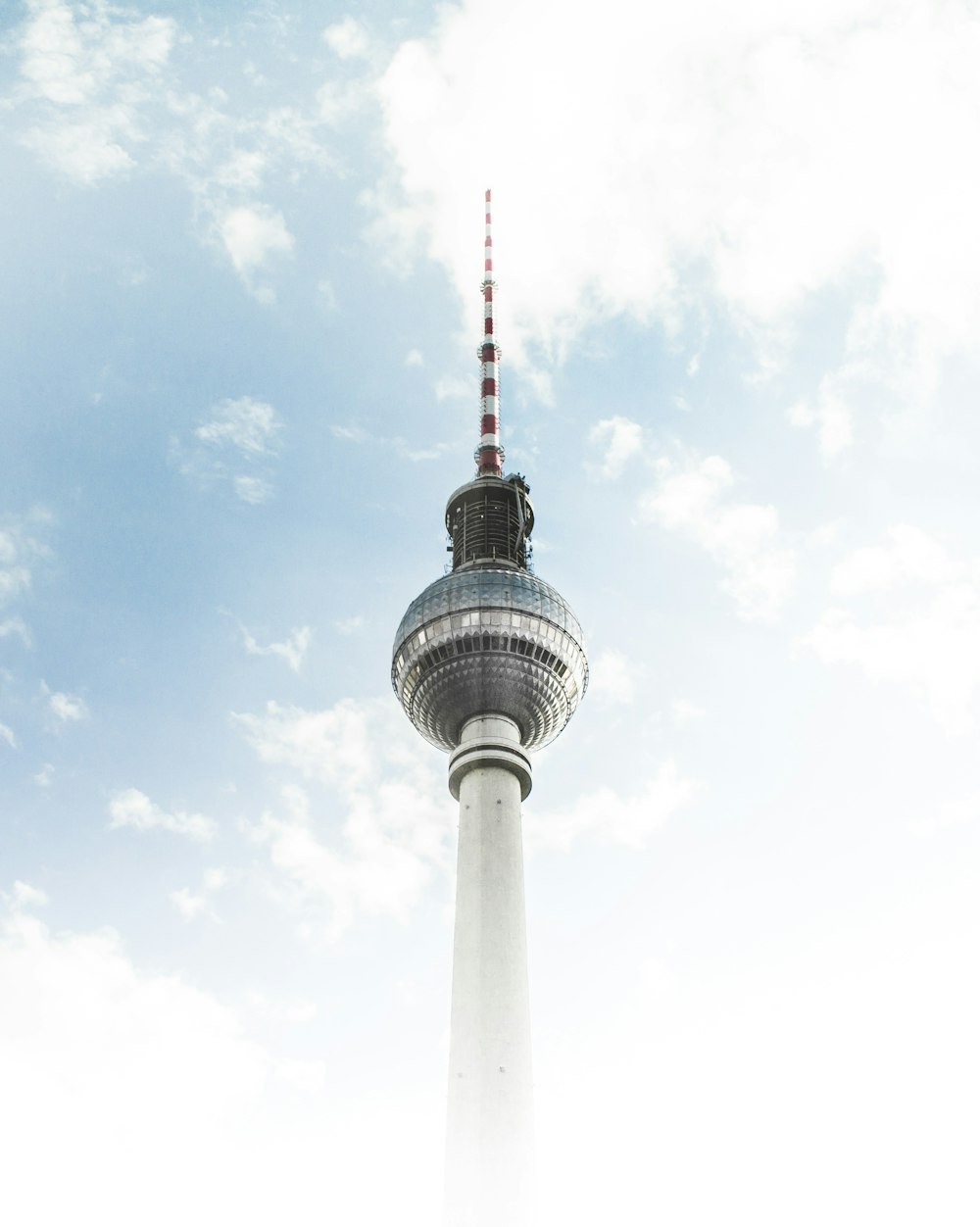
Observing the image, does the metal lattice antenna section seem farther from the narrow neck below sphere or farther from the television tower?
the narrow neck below sphere

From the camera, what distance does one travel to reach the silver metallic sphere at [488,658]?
58312mm

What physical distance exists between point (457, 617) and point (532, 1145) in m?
26.7

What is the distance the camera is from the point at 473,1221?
41969 millimetres

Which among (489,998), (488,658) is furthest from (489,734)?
(489,998)

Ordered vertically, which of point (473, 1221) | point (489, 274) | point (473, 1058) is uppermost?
point (489, 274)

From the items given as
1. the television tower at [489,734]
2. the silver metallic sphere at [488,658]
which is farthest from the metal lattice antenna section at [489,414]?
the silver metallic sphere at [488,658]

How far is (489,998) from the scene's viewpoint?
47.2 meters

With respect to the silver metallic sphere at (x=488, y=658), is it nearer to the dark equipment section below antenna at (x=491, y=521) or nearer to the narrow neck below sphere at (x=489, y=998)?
the narrow neck below sphere at (x=489, y=998)

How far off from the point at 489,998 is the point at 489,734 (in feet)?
46.4

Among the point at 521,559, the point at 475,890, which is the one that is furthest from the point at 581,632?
the point at 475,890

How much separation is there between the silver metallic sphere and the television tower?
0.25 feet

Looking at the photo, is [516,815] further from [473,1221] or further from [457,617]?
[473,1221]

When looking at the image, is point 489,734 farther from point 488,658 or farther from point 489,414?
point 489,414

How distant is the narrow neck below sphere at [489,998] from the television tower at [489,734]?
0.18 ft
